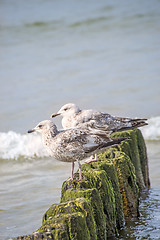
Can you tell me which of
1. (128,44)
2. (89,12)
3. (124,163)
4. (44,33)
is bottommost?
(124,163)

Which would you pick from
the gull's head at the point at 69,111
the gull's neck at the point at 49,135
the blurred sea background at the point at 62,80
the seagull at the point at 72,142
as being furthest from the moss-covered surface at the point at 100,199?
the gull's head at the point at 69,111

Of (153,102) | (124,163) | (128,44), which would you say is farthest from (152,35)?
(124,163)

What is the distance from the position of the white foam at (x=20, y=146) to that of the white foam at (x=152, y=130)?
8.96 ft

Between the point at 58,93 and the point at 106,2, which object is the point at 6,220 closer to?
the point at 58,93

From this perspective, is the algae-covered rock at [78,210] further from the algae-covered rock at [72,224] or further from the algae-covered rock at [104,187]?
the algae-covered rock at [104,187]

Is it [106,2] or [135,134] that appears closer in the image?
[135,134]

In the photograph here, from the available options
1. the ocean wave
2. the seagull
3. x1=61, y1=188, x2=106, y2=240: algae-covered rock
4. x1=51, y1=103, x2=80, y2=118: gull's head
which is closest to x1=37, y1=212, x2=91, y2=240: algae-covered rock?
x1=61, y1=188, x2=106, y2=240: algae-covered rock

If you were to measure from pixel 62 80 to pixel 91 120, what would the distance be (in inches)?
383

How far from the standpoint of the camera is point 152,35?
2042 cm

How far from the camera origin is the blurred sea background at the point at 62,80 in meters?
6.66

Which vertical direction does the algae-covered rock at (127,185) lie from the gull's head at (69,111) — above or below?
below

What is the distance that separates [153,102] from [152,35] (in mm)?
7347

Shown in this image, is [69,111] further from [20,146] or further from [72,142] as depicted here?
[20,146]

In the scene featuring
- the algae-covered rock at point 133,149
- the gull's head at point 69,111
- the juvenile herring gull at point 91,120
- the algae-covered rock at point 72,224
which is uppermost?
the gull's head at point 69,111
